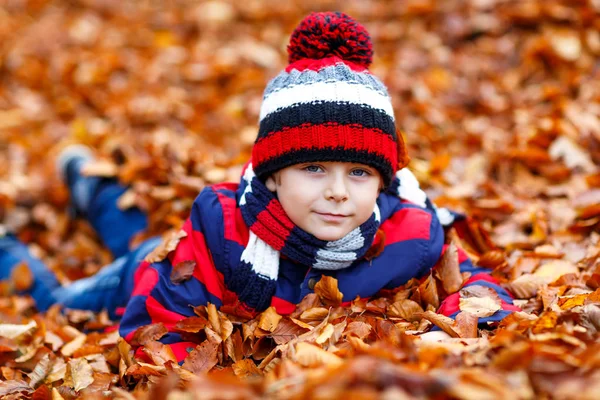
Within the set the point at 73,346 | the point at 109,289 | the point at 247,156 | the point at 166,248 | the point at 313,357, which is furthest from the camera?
the point at 247,156

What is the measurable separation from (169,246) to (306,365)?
957 millimetres

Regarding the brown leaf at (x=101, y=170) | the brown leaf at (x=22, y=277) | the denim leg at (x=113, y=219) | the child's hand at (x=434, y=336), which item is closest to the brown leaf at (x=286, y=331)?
the child's hand at (x=434, y=336)

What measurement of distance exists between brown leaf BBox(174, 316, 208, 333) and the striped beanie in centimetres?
60

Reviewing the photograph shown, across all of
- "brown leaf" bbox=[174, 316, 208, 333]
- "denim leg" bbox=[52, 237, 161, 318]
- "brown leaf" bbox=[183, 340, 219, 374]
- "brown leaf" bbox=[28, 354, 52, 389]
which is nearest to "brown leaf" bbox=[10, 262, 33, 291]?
"denim leg" bbox=[52, 237, 161, 318]

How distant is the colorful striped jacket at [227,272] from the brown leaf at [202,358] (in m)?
0.13

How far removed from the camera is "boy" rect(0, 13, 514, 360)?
231 cm

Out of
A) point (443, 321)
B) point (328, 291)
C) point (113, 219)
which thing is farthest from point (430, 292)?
point (113, 219)

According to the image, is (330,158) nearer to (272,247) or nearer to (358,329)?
(272,247)

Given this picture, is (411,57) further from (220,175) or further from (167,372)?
(167,372)

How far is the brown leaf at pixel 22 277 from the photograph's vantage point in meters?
3.47

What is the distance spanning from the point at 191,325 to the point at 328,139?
2.79 feet

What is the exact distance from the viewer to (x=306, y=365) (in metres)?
1.86

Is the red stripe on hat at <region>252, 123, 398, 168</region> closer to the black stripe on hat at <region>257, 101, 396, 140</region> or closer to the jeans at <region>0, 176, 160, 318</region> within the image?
the black stripe on hat at <region>257, 101, 396, 140</region>

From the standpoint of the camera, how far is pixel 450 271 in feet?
8.43
